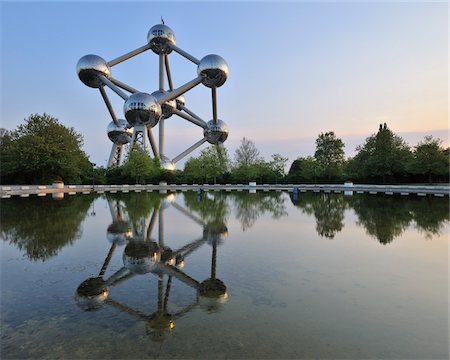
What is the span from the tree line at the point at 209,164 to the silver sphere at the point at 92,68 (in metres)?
7.47

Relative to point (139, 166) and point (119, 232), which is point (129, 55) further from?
point (119, 232)

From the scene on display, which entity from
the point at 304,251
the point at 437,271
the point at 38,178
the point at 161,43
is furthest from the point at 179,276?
the point at 161,43

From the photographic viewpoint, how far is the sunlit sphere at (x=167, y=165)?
4966 cm

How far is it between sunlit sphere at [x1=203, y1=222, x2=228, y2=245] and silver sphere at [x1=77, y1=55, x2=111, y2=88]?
3812 centimetres

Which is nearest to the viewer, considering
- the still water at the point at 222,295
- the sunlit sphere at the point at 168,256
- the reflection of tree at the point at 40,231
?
the still water at the point at 222,295

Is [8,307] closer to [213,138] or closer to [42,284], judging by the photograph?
[42,284]

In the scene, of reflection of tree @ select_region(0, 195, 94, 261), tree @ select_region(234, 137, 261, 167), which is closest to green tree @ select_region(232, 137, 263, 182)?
tree @ select_region(234, 137, 261, 167)

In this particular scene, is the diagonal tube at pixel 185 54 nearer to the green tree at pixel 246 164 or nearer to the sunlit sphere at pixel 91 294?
the green tree at pixel 246 164

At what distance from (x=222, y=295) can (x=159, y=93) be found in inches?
1805

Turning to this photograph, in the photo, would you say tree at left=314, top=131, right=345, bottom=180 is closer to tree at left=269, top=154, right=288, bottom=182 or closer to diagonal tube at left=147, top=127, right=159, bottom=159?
tree at left=269, top=154, right=288, bottom=182

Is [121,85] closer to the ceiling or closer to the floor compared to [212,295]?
closer to the ceiling

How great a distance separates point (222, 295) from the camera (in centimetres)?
479

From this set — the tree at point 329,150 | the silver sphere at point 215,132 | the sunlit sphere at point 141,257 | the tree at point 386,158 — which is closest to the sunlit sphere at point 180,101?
the silver sphere at point 215,132

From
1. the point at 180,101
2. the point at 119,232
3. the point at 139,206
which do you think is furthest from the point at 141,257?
the point at 180,101
